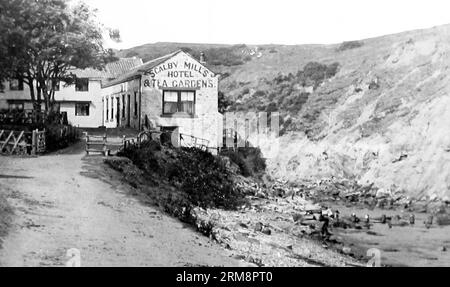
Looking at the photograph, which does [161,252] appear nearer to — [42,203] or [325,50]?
[42,203]

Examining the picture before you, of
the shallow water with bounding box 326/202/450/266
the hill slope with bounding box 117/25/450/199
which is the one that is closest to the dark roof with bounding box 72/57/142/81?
the hill slope with bounding box 117/25/450/199

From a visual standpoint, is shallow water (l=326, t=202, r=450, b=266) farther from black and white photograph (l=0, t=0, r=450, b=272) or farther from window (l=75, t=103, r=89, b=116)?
window (l=75, t=103, r=89, b=116)

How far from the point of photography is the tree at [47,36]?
86.8ft

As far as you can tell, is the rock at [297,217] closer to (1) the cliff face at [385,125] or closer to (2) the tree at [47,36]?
(1) the cliff face at [385,125]

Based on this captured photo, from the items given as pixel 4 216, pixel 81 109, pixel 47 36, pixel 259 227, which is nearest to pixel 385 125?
pixel 81 109

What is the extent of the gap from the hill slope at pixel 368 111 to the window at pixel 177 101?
1880 cm

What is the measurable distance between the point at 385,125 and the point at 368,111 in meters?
6.88

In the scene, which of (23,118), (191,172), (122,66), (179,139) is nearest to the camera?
(191,172)

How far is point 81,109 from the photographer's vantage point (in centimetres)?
5453

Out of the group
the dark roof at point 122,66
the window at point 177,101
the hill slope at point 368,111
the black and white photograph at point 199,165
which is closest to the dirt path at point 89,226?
the black and white photograph at point 199,165

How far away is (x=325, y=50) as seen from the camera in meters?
104

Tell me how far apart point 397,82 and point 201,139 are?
3896 centimetres

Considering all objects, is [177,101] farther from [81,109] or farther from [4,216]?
[81,109]
